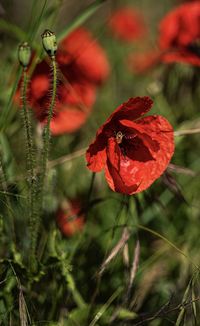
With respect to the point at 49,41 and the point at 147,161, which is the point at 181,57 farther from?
the point at 49,41

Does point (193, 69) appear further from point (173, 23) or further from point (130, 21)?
point (130, 21)

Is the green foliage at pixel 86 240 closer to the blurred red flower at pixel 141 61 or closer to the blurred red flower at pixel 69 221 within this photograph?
the blurred red flower at pixel 69 221

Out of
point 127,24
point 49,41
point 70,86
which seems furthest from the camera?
point 127,24

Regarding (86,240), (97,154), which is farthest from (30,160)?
(86,240)

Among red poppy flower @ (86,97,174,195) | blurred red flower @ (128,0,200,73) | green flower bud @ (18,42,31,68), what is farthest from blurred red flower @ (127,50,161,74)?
green flower bud @ (18,42,31,68)

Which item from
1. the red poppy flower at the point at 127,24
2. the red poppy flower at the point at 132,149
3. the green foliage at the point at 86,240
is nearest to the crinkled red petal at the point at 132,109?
the red poppy flower at the point at 132,149

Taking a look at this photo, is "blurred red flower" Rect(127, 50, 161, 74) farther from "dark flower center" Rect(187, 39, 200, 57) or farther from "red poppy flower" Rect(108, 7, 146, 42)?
"dark flower center" Rect(187, 39, 200, 57)
